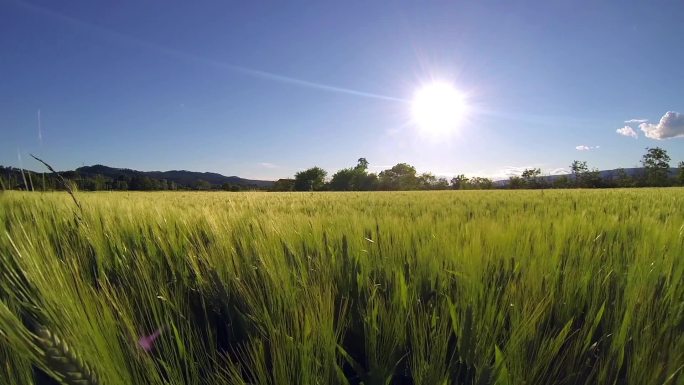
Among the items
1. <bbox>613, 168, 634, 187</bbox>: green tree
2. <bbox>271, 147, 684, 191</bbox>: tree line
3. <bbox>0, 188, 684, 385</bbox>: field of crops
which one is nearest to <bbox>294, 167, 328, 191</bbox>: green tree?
<bbox>271, 147, 684, 191</bbox>: tree line

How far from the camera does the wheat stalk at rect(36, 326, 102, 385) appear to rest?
0.49 meters

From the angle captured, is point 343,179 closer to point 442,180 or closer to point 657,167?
point 442,180

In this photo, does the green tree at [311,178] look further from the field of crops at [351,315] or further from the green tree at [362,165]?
the field of crops at [351,315]

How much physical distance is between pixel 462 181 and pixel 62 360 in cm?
9304

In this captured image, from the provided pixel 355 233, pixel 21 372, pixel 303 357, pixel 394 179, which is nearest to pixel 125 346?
pixel 21 372

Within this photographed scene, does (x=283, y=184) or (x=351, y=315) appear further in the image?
(x=283, y=184)

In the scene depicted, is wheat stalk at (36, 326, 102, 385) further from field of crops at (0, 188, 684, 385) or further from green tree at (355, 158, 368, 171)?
green tree at (355, 158, 368, 171)

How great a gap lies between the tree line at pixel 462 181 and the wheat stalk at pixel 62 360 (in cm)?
6152

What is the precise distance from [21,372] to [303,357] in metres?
0.57

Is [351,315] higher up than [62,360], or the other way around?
[62,360]

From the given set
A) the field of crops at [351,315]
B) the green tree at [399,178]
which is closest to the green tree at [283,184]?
the green tree at [399,178]

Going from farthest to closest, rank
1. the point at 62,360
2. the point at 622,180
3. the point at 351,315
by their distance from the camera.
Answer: the point at 622,180 → the point at 351,315 → the point at 62,360

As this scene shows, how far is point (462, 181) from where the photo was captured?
3460 inches

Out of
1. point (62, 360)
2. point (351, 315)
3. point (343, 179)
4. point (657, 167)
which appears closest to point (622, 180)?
point (657, 167)
